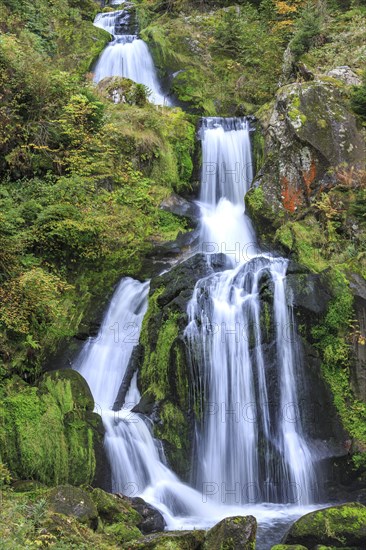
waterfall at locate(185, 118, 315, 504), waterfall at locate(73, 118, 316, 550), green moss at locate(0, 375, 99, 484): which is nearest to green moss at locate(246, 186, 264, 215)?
waterfall at locate(73, 118, 316, 550)

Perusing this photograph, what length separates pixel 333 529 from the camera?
19.5 feet

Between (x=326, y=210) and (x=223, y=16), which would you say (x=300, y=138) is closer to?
(x=326, y=210)

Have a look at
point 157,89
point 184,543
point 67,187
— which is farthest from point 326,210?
point 157,89

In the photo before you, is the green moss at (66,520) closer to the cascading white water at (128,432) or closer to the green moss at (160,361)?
the cascading white water at (128,432)

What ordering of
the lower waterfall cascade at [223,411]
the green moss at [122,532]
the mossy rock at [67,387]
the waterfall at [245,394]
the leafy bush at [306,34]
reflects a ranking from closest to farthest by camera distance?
the green moss at [122,532] → the mossy rock at [67,387] → the lower waterfall cascade at [223,411] → the waterfall at [245,394] → the leafy bush at [306,34]

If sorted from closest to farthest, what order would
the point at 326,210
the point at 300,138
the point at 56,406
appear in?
1. the point at 56,406
2. the point at 326,210
3. the point at 300,138

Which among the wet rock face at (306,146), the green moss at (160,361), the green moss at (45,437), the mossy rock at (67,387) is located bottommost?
the green moss at (45,437)

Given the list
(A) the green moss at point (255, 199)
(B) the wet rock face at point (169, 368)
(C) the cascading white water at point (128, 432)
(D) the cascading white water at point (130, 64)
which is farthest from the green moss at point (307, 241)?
(D) the cascading white water at point (130, 64)

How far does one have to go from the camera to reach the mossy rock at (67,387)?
291 inches

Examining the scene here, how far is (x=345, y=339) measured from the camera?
29.6ft

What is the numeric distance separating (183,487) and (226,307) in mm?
3199

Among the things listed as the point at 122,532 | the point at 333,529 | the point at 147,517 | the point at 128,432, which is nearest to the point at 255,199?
the point at 128,432

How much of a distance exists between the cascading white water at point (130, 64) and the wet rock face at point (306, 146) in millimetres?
6077

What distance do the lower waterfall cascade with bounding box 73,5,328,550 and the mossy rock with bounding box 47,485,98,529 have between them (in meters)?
1.74
